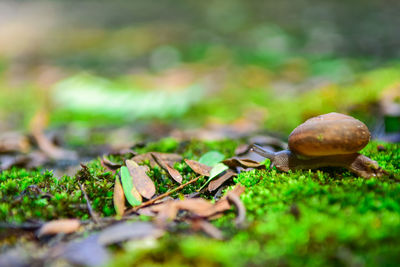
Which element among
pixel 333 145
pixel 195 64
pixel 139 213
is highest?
pixel 195 64

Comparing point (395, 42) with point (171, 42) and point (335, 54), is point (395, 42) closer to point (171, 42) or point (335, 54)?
point (335, 54)

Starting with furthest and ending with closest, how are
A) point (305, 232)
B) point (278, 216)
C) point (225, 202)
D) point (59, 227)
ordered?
point (225, 202), point (59, 227), point (278, 216), point (305, 232)

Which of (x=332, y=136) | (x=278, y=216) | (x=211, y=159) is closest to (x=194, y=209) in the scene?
(x=278, y=216)

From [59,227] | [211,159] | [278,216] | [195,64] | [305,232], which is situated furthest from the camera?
[195,64]

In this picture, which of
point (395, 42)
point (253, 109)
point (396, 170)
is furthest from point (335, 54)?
point (396, 170)

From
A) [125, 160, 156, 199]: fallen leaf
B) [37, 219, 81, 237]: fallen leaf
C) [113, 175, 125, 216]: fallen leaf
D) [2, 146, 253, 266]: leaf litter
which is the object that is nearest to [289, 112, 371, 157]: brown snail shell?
[2, 146, 253, 266]: leaf litter

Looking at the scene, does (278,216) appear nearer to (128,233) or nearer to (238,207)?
(238,207)
